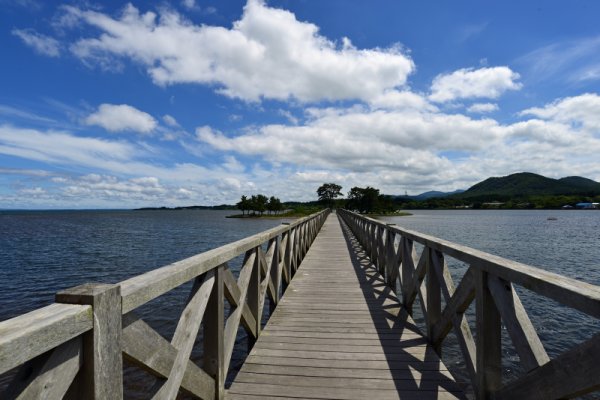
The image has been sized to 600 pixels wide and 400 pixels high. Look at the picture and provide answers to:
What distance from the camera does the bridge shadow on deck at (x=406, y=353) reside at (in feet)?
10.0

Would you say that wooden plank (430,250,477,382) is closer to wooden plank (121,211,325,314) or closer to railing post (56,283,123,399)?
wooden plank (121,211,325,314)

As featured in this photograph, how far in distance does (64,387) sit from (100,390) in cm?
22

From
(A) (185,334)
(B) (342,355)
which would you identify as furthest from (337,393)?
(A) (185,334)

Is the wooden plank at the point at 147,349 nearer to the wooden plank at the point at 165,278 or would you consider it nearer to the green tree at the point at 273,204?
the wooden plank at the point at 165,278

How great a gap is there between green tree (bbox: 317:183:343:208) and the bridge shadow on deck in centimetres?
10811

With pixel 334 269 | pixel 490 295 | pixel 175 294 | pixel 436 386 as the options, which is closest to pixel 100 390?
pixel 490 295

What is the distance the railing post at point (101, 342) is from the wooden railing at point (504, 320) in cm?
206

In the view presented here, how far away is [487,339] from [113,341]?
8.04ft

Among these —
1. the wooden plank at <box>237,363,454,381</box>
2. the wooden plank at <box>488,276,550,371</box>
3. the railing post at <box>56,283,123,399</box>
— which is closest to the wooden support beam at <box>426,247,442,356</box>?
the wooden plank at <box>237,363,454,381</box>

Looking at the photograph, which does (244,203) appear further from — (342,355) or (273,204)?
(342,355)

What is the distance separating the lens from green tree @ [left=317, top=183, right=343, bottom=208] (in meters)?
115

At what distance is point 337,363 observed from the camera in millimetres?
3512

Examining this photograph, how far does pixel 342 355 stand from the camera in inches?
146

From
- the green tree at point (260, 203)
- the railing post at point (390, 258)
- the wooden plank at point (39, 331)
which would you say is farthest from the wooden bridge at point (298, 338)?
the green tree at point (260, 203)
